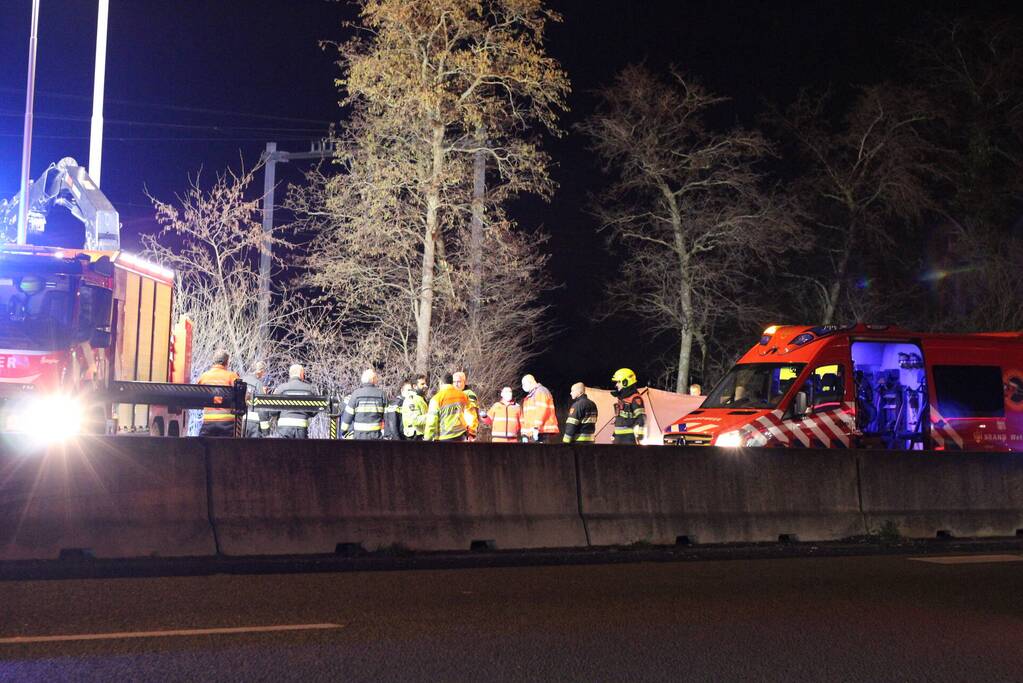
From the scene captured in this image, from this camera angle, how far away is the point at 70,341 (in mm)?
13914

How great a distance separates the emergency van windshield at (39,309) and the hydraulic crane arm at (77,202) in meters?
5.75

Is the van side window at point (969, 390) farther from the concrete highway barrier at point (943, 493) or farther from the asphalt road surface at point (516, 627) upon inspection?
the asphalt road surface at point (516, 627)

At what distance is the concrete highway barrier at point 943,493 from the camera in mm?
13547

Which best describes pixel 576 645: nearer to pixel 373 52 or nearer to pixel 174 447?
pixel 174 447

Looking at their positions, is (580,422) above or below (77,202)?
below

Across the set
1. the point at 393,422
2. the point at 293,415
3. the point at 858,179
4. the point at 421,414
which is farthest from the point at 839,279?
the point at 293,415

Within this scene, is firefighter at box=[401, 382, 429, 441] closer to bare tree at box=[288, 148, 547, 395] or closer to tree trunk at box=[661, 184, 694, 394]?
bare tree at box=[288, 148, 547, 395]

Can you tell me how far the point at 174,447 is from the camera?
10070 millimetres

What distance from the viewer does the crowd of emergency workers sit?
16312mm

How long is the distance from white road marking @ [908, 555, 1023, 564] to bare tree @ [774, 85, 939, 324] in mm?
21964

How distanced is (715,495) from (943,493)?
10.3 feet

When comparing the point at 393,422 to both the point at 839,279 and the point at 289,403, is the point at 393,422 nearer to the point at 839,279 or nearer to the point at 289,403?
the point at 289,403

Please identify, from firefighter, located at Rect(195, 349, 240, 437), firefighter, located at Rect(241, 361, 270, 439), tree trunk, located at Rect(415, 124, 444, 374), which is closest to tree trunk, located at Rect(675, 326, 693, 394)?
tree trunk, located at Rect(415, 124, 444, 374)

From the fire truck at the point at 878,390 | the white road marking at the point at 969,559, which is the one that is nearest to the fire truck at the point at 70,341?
the fire truck at the point at 878,390
